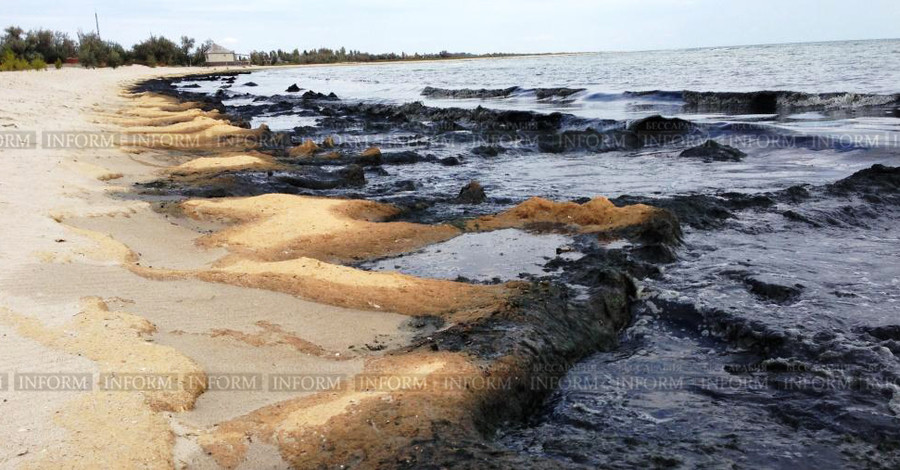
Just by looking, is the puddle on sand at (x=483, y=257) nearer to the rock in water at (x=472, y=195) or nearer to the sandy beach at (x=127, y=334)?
the sandy beach at (x=127, y=334)

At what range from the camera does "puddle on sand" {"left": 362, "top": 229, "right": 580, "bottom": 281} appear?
675 cm

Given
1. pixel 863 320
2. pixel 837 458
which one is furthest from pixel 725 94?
pixel 837 458

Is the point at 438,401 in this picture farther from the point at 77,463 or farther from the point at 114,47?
the point at 114,47

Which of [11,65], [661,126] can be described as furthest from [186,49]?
[661,126]

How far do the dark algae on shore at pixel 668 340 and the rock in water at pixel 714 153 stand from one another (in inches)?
111

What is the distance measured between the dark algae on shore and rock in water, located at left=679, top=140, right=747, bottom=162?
283 cm

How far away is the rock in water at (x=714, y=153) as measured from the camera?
1448 centimetres

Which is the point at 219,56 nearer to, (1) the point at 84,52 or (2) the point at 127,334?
(1) the point at 84,52

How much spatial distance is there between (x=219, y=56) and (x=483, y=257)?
104714mm

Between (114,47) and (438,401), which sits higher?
(114,47)

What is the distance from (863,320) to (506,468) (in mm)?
A: 3767

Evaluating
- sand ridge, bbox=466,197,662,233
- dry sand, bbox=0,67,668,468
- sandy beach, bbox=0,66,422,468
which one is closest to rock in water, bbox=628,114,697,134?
sand ridge, bbox=466,197,662,233

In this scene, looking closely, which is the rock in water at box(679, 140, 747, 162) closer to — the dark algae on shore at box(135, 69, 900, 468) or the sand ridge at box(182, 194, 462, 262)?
the dark algae on shore at box(135, 69, 900, 468)

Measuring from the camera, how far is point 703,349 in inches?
198
